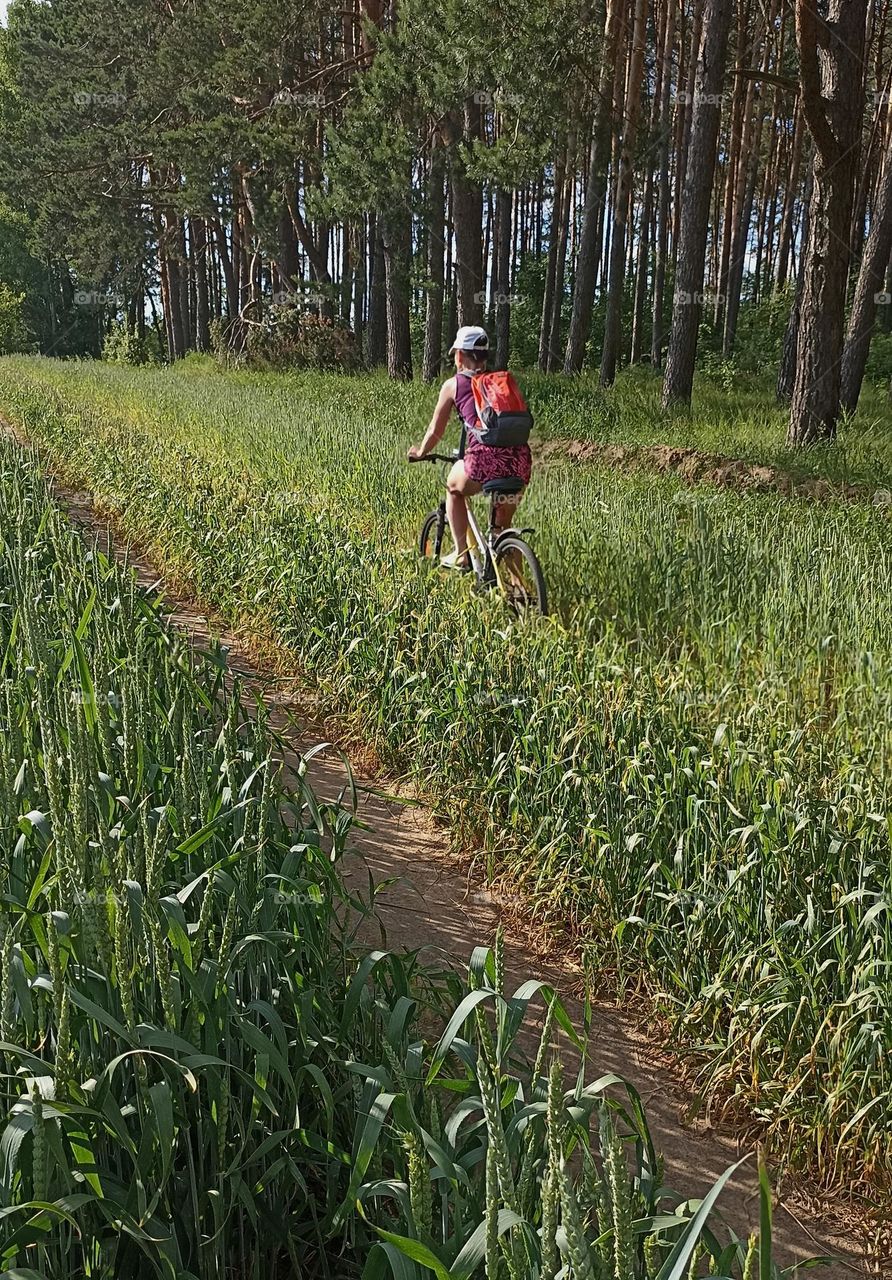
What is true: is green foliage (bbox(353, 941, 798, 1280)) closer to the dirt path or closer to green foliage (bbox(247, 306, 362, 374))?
the dirt path

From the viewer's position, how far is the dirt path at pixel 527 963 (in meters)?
2.67

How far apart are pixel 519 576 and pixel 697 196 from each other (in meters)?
8.97

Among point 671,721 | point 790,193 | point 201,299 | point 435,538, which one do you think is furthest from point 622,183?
point 201,299

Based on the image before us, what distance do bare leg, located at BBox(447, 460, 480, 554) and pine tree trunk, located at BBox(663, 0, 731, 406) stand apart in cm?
779

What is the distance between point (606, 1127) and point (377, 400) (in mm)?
14785

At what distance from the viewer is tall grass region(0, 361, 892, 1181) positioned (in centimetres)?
293

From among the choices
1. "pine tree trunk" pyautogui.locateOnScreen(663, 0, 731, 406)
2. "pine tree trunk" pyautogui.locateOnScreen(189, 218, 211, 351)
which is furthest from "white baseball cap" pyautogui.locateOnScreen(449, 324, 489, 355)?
"pine tree trunk" pyautogui.locateOnScreen(189, 218, 211, 351)

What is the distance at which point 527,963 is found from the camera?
3.69 metres

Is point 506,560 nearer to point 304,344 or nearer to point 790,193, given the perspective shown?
point 304,344

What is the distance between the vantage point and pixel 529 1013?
3436 mm

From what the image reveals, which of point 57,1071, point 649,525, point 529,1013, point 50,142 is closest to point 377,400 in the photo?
point 649,525

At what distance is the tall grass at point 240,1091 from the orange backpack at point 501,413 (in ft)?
10.3

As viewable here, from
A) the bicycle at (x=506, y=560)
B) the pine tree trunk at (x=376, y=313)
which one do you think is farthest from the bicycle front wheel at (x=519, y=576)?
the pine tree trunk at (x=376, y=313)

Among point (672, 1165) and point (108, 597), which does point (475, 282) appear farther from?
point (672, 1165)
